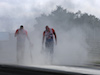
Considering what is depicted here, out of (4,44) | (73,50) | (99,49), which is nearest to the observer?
(73,50)

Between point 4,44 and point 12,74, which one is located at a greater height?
point 4,44

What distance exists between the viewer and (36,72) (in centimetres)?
567

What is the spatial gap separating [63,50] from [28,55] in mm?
4612

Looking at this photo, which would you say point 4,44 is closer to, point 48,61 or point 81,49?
point 81,49

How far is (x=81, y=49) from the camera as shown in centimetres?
1642

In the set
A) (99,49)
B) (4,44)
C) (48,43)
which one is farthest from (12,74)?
(4,44)

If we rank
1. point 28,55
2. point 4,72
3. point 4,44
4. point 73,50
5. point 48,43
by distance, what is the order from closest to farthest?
1. point 4,72
2. point 48,43
3. point 28,55
4. point 73,50
5. point 4,44

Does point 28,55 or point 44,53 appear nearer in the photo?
point 44,53

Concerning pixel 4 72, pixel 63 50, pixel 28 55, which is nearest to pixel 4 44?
pixel 63 50

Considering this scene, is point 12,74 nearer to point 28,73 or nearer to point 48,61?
point 28,73

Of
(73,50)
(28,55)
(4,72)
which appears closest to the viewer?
(4,72)

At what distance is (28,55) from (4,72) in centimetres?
603

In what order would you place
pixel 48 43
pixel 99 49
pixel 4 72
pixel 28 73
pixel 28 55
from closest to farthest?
pixel 28 73
pixel 4 72
pixel 48 43
pixel 28 55
pixel 99 49

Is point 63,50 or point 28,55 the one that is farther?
point 63,50
